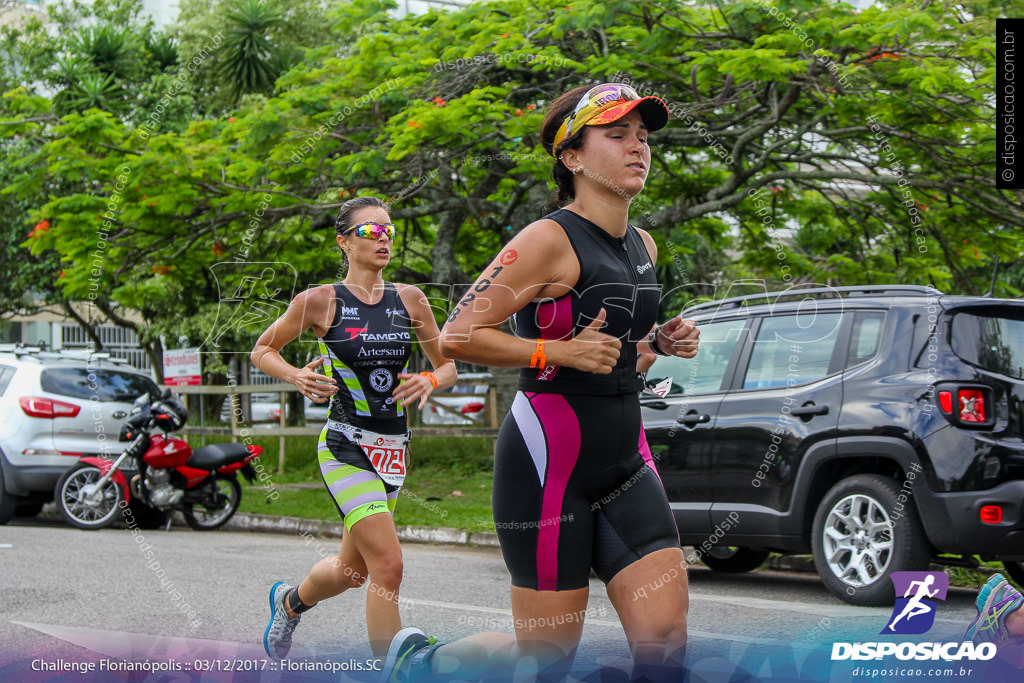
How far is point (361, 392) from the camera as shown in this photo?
183 inches

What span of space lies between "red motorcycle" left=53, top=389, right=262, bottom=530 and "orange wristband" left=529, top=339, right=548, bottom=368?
8.56 m

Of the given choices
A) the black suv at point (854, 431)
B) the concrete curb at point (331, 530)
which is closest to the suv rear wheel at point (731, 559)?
the black suv at point (854, 431)

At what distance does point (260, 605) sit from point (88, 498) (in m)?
5.39

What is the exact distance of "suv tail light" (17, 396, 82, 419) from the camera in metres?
11.6

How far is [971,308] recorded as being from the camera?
21.0 ft

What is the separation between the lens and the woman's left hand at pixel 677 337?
3592mm

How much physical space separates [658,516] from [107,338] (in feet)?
125

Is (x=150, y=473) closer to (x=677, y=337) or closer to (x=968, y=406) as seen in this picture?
(x=968, y=406)

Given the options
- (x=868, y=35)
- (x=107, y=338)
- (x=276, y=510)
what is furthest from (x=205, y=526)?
(x=107, y=338)

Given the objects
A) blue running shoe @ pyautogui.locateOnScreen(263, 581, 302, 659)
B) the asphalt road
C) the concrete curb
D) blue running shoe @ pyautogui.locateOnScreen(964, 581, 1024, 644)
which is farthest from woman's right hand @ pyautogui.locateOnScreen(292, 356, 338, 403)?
the concrete curb

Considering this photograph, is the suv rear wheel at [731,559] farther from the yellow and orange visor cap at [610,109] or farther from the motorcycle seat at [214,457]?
the yellow and orange visor cap at [610,109]

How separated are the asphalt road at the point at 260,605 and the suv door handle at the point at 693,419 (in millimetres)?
1180

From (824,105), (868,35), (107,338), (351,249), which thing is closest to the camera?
(351,249)

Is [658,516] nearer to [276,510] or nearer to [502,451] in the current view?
[502,451]
